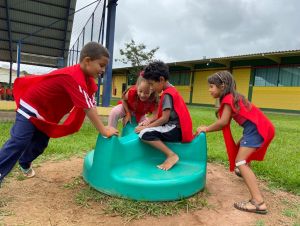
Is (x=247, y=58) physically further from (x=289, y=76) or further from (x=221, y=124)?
(x=221, y=124)

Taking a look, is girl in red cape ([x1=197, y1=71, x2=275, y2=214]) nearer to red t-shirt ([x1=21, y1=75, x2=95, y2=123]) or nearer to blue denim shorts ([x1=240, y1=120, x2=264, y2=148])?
blue denim shorts ([x1=240, y1=120, x2=264, y2=148])

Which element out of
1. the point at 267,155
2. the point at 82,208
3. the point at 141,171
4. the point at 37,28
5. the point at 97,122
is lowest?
the point at 82,208

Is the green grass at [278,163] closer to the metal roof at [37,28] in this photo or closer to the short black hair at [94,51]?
the short black hair at [94,51]

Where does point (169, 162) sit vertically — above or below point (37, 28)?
below

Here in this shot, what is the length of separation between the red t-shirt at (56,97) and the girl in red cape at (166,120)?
630 mm

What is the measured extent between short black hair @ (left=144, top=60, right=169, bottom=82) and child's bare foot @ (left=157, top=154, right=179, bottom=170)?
73cm

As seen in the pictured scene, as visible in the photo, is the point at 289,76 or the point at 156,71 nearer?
the point at 156,71

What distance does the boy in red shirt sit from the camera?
2.63m

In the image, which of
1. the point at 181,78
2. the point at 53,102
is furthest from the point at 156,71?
the point at 181,78

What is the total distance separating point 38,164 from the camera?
384 centimetres

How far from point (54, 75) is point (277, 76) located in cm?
2041

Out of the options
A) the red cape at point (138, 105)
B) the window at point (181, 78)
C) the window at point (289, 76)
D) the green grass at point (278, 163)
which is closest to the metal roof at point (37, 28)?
the green grass at point (278, 163)

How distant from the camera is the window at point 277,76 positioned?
20230 millimetres

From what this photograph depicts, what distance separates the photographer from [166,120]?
3.16 m
